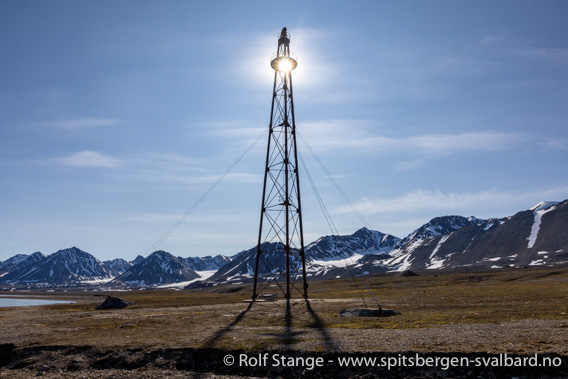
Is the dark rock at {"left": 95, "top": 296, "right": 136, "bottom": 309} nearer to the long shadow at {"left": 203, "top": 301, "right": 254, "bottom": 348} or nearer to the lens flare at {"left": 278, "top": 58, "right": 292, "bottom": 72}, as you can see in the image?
the long shadow at {"left": 203, "top": 301, "right": 254, "bottom": 348}

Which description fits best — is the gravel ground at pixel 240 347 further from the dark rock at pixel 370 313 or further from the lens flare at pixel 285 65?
the lens flare at pixel 285 65

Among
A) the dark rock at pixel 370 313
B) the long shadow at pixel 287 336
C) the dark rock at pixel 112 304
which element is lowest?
the dark rock at pixel 112 304

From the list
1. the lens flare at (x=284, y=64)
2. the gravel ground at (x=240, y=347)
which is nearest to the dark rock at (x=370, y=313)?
the gravel ground at (x=240, y=347)

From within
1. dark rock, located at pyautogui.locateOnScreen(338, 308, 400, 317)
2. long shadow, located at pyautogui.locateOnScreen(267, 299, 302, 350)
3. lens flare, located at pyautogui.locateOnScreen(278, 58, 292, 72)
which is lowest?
dark rock, located at pyautogui.locateOnScreen(338, 308, 400, 317)

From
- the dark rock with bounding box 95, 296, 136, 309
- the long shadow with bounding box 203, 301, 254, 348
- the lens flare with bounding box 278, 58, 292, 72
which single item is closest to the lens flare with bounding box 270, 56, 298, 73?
the lens flare with bounding box 278, 58, 292, 72

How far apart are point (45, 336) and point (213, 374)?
16.7m

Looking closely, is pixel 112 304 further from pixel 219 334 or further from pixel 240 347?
pixel 240 347

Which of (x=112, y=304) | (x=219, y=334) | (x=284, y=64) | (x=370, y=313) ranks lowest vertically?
(x=112, y=304)

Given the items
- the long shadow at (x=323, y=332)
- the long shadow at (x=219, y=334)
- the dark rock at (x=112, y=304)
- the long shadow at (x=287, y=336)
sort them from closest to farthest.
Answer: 1. the long shadow at (x=323, y=332)
2. the long shadow at (x=287, y=336)
3. the long shadow at (x=219, y=334)
4. the dark rock at (x=112, y=304)

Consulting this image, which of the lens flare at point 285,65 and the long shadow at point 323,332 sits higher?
the lens flare at point 285,65

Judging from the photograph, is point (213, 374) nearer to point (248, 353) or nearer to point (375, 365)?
point (248, 353)

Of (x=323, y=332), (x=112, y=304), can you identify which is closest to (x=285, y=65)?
(x=323, y=332)

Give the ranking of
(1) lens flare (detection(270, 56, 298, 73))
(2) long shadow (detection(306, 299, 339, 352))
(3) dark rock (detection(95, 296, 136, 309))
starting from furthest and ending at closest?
(3) dark rock (detection(95, 296, 136, 309)) → (1) lens flare (detection(270, 56, 298, 73)) → (2) long shadow (detection(306, 299, 339, 352))

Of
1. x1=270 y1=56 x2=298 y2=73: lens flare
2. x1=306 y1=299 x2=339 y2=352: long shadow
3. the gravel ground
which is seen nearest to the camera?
the gravel ground
